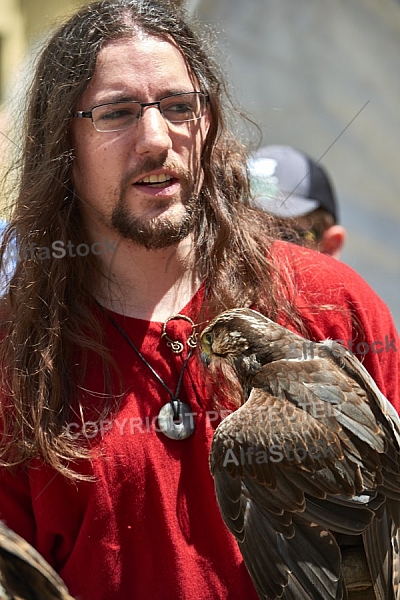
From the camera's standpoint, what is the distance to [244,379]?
3.02 metres

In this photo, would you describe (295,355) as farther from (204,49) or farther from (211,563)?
(204,49)

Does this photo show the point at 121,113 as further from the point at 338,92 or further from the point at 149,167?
the point at 338,92

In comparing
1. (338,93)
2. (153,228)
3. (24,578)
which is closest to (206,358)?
(153,228)

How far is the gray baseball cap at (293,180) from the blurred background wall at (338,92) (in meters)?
1.34

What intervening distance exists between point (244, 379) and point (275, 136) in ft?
13.5

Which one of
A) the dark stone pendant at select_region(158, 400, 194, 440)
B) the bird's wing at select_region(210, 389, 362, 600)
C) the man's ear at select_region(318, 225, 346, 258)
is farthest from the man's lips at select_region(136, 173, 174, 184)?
the man's ear at select_region(318, 225, 346, 258)

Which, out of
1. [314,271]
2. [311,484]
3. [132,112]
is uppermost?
[132,112]

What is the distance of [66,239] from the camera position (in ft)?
Answer: 10.9

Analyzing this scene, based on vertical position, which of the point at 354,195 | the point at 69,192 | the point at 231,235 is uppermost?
the point at 231,235

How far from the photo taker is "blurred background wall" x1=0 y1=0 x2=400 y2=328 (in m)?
6.43

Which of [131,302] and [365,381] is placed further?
[131,302]

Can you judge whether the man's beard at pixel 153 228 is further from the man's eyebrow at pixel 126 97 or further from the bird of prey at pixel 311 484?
the bird of prey at pixel 311 484

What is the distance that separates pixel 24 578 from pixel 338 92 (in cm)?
542

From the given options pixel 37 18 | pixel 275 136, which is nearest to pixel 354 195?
pixel 275 136
